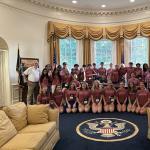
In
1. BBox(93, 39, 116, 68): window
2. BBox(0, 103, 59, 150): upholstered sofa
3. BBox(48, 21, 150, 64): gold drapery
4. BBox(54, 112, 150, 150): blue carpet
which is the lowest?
BBox(54, 112, 150, 150): blue carpet

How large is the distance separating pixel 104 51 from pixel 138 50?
5.21ft

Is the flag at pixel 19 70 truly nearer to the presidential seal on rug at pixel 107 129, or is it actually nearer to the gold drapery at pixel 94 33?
the gold drapery at pixel 94 33

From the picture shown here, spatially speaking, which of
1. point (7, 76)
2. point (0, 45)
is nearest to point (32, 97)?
point (7, 76)

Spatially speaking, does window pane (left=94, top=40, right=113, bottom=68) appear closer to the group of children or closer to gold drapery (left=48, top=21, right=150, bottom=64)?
gold drapery (left=48, top=21, right=150, bottom=64)

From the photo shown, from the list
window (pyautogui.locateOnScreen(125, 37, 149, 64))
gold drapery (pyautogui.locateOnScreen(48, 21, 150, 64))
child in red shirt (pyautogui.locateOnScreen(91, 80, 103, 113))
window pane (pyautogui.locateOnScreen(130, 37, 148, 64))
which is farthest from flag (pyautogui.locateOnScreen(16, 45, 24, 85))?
window pane (pyautogui.locateOnScreen(130, 37, 148, 64))

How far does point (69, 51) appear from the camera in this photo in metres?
9.40

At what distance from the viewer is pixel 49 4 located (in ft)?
27.8

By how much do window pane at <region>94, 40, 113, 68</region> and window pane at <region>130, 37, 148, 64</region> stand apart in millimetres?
1005

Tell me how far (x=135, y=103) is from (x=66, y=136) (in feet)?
9.31

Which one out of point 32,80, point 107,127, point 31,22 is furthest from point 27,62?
point 107,127

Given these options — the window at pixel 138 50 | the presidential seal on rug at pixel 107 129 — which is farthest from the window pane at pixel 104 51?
the presidential seal on rug at pixel 107 129

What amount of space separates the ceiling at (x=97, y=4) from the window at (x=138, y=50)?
5.10ft

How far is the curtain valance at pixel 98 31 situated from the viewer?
28.0ft

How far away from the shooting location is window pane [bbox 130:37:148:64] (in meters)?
9.06
